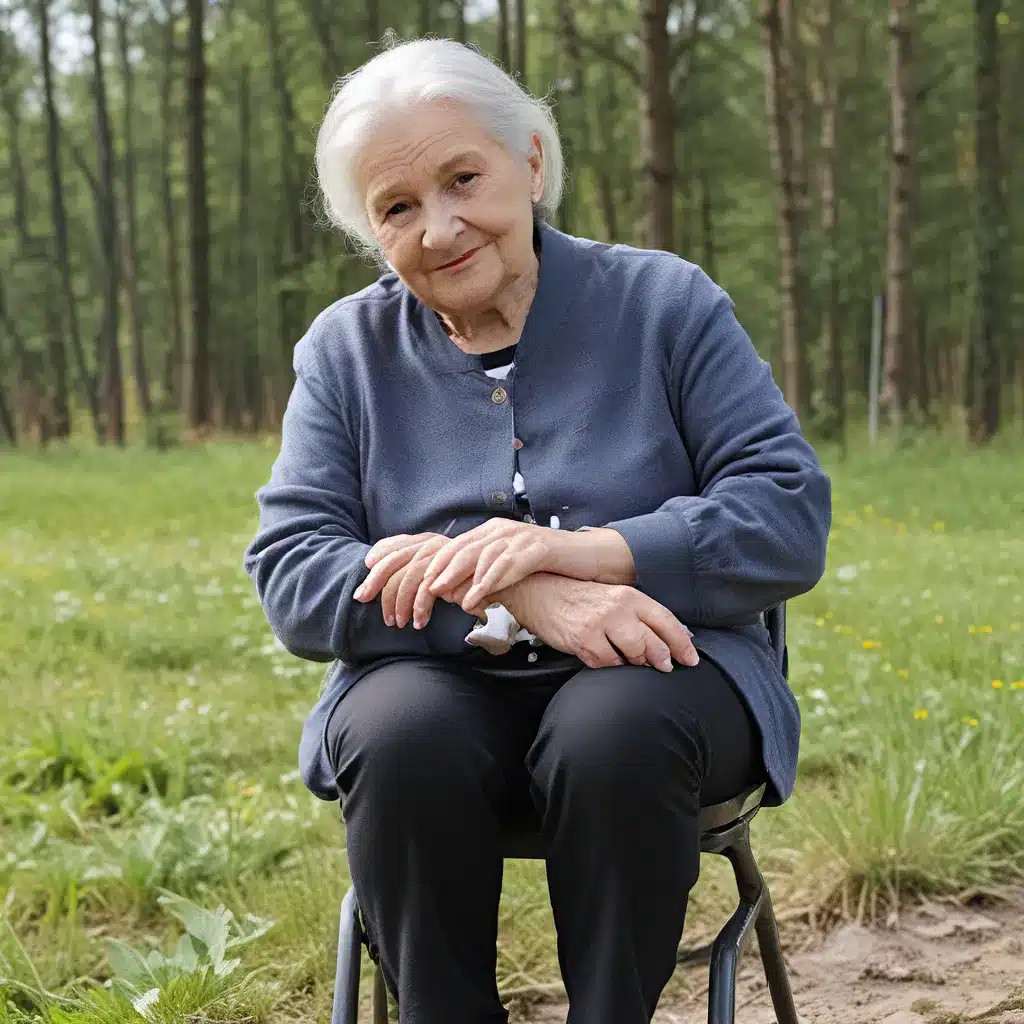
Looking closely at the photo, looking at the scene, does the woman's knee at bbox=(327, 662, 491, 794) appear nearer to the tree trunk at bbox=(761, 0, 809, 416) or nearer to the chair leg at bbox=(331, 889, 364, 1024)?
the chair leg at bbox=(331, 889, 364, 1024)

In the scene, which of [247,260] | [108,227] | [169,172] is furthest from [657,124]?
[247,260]

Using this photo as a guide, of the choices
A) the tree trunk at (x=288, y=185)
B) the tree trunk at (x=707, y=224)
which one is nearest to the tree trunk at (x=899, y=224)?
the tree trunk at (x=707, y=224)

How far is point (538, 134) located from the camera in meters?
2.29

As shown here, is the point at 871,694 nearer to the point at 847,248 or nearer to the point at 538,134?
the point at 538,134

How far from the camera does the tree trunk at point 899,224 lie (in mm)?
13812

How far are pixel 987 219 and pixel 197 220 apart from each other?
35.1 feet

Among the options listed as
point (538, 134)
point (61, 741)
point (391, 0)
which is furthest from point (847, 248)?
point (538, 134)

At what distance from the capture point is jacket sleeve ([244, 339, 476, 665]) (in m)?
1.99

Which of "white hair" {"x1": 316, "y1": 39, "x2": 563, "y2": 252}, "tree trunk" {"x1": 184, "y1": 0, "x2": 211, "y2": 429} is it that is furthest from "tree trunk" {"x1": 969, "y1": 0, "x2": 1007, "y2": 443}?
"white hair" {"x1": 316, "y1": 39, "x2": 563, "y2": 252}

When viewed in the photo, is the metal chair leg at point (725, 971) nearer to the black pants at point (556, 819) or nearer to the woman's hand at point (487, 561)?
the black pants at point (556, 819)

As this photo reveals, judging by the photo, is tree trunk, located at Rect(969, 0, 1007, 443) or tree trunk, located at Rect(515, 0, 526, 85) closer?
tree trunk, located at Rect(969, 0, 1007, 443)

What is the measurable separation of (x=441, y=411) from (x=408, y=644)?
40 cm

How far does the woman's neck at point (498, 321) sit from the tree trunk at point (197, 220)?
59.4 ft

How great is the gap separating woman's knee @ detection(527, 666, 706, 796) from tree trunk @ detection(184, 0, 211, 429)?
61.1ft
